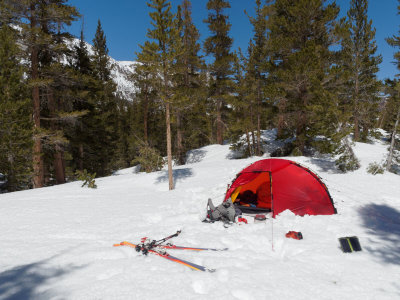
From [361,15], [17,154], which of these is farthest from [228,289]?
[361,15]

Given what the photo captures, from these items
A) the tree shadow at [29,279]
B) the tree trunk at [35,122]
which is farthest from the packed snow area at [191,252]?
the tree trunk at [35,122]

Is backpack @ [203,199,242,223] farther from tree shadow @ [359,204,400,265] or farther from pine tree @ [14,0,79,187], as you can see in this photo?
pine tree @ [14,0,79,187]

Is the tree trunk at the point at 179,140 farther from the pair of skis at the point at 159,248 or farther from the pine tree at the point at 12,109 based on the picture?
the pair of skis at the point at 159,248

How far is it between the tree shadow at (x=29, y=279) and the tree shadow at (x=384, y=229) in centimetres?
569

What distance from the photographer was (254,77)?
17.5 metres

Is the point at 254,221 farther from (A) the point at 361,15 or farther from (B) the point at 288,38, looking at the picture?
(A) the point at 361,15

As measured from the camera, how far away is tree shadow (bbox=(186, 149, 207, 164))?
69.4ft

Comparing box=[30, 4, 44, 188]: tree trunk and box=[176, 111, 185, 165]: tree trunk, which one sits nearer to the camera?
box=[30, 4, 44, 188]: tree trunk

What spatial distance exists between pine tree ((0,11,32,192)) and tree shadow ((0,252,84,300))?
938 cm

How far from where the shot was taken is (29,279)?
315cm

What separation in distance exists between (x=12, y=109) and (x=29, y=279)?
33.6ft

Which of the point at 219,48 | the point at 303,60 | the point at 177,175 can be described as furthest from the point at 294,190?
the point at 219,48

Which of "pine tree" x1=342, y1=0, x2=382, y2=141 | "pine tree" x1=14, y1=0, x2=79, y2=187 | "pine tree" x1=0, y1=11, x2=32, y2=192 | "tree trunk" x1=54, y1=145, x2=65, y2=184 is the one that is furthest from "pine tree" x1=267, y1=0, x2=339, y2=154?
"tree trunk" x1=54, y1=145, x2=65, y2=184

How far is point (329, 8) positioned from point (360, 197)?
1200cm
